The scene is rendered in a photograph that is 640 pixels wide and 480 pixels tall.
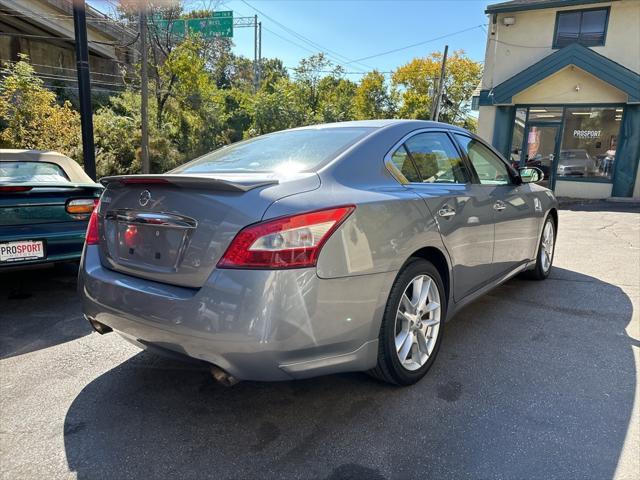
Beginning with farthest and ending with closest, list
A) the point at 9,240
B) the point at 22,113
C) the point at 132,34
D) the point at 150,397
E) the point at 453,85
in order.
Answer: the point at 453,85, the point at 132,34, the point at 22,113, the point at 9,240, the point at 150,397

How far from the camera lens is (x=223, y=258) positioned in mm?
2045

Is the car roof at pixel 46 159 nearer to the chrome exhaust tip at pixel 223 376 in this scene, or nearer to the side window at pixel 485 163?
the chrome exhaust tip at pixel 223 376

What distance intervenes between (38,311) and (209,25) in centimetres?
1797

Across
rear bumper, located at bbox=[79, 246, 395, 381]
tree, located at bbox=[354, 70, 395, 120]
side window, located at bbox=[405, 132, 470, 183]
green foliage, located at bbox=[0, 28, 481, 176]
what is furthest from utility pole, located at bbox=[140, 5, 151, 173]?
tree, located at bbox=[354, 70, 395, 120]

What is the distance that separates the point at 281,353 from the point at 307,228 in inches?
22.3

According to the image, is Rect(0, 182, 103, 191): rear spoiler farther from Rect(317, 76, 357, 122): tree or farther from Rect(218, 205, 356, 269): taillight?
Rect(317, 76, 357, 122): tree

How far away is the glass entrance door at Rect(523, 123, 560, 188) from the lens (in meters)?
14.3

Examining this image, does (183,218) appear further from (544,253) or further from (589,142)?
(589,142)

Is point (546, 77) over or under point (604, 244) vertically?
over

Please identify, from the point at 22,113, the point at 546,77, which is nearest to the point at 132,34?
the point at 22,113

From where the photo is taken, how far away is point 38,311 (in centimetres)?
404

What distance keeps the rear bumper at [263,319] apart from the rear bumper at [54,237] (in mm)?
2000

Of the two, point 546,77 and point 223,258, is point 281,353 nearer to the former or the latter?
point 223,258

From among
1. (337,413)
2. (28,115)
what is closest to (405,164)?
(337,413)
